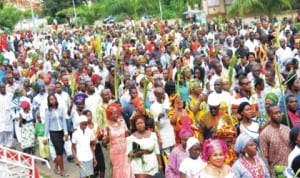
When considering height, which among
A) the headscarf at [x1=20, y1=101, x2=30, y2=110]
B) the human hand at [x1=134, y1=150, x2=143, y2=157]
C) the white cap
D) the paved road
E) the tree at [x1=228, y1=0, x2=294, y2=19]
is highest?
the tree at [x1=228, y1=0, x2=294, y2=19]

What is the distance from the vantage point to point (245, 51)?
1326 centimetres

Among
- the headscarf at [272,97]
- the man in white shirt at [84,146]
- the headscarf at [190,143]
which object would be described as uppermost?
the headscarf at [272,97]

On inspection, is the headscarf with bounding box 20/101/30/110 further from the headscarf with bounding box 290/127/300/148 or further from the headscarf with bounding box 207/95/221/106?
the headscarf with bounding box 290/127/300/148

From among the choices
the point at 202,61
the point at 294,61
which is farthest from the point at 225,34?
the point at 294,61

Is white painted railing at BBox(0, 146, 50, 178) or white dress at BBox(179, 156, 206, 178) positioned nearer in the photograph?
white dress at BBox(179, 156, 206, 178)

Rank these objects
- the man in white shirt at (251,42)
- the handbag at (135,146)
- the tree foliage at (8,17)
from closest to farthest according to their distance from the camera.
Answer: the handbag at (135,146), the man in white shirt at (251,42), the tree foliage at (8,17)

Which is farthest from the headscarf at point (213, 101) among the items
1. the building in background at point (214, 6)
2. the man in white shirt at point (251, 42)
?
the building in background at point (214, 6)

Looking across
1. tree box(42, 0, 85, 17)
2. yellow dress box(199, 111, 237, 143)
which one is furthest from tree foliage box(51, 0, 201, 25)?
yellow dress box(199, 111, 237, 143)

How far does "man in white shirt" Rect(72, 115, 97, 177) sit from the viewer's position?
830 centimetres

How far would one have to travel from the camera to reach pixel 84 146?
27.2ft

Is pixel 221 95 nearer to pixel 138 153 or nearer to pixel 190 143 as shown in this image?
pixel 138 153

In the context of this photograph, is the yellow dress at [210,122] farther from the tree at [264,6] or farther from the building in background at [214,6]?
the building in background at [214,6]

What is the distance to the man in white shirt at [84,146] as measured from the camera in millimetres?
8297

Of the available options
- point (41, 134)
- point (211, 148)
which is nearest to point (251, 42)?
point (41, 134)
